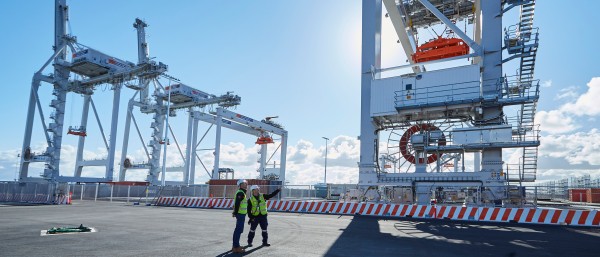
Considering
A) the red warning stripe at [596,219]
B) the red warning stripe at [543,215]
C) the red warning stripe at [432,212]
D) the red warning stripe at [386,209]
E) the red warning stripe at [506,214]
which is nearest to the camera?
the red warning stripe at [596,219]

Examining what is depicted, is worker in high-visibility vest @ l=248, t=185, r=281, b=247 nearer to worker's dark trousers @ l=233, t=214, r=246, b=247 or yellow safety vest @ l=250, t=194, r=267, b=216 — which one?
yellow safety vest @ l=250, t=194, r=267, b=216

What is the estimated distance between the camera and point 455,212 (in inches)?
688

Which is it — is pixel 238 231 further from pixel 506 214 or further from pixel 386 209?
pixel 506 214

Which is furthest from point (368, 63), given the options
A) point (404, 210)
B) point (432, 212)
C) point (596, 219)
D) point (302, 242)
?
point (302, 242)

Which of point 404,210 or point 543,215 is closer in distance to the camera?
point 543,215

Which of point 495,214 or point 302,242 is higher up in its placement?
point 495,214

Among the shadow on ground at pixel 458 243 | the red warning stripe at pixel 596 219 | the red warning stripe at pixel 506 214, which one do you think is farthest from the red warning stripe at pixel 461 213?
the red warning stripe at pixel 596 219

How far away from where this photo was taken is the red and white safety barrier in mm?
15412

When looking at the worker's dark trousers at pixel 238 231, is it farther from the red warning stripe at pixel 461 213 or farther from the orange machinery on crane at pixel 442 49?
the orange machinery on crane at pixel 442 49

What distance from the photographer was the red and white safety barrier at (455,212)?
15.4 metres

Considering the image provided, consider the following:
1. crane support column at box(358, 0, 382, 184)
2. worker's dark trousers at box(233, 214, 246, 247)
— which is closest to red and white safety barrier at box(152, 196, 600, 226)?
crane support column at box(358, 0, 382, 184)

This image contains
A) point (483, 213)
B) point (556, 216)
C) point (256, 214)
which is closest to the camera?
point (256, 214)

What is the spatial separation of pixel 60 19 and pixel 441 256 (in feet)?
143

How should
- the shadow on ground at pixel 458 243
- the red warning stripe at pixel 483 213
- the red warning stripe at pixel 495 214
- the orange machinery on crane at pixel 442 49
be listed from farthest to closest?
the orange machinery on crane at pixel 442 49 → the red warning stripe at pixel 483 213 → the red warning stripe at pixel 495 214 → the shadow on ground at pixel 458 243
